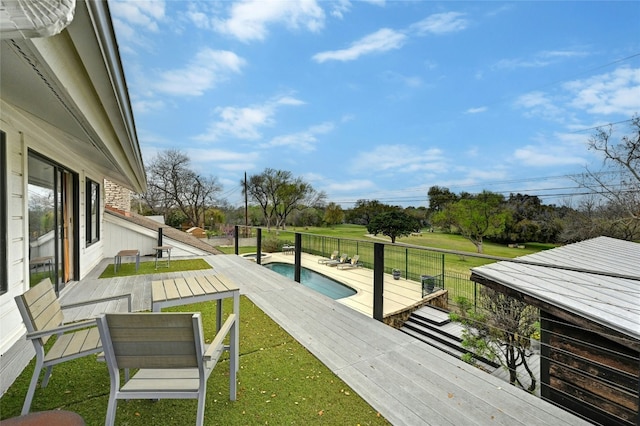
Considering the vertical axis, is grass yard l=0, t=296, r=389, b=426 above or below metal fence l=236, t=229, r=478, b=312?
above

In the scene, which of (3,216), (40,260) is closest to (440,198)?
(40,260)

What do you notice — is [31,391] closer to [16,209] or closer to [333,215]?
[16,209]

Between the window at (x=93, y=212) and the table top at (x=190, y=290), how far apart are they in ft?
18.7

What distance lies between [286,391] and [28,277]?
331 cm

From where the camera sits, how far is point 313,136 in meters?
31.5

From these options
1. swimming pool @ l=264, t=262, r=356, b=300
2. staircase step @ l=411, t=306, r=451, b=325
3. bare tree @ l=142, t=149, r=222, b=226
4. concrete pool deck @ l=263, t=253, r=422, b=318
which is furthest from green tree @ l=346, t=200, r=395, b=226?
staircase step @ l=411, t=306, r=451, b=325

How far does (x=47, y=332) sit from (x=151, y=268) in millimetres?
5998

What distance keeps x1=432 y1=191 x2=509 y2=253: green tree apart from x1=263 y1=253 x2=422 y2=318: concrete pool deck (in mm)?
19569

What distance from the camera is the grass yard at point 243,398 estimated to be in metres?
1.88

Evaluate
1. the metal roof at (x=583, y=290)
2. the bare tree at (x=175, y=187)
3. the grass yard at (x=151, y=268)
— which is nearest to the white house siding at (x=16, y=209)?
the grass yard at (x=151, y=268)

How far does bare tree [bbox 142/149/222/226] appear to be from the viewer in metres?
23.6

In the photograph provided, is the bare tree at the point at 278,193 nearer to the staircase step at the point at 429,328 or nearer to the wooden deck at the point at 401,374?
the staircase step at the point at 429,328

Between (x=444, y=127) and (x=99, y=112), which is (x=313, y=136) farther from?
(x=99, y=112)

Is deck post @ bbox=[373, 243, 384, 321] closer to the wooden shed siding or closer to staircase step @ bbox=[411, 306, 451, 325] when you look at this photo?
the wooden shed siding
